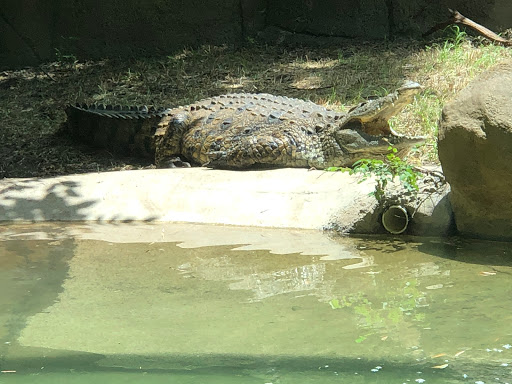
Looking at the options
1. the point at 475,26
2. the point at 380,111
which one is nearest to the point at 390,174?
the point at 380,111

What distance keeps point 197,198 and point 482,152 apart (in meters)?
2.16

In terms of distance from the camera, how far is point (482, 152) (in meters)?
4.20

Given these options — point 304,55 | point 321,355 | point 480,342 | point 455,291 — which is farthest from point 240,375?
point 304,55

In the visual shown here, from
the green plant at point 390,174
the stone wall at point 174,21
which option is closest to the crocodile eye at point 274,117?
the green plant at point 390,174

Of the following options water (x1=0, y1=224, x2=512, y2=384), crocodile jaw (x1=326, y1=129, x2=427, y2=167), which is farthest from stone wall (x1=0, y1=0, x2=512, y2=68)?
water (x1=0, y1=224, x2=512, y2=384)

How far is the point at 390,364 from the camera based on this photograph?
8.96 feet

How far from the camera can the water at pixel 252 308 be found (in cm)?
273

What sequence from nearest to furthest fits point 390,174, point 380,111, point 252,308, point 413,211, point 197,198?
1. point 252,308
2. point 413,211
3. point 390,174
4. point 197,198
5. point 380,111

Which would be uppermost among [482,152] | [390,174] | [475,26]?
[475,26]

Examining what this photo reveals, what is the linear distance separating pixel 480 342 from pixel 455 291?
71cm

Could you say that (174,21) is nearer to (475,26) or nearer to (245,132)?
(475,26)

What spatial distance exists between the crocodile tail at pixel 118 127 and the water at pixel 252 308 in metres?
2.45

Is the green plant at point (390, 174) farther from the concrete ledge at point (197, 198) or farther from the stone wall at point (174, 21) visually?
the stone wall at point (174, 21)

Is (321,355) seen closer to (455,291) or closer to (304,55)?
(455,291)
